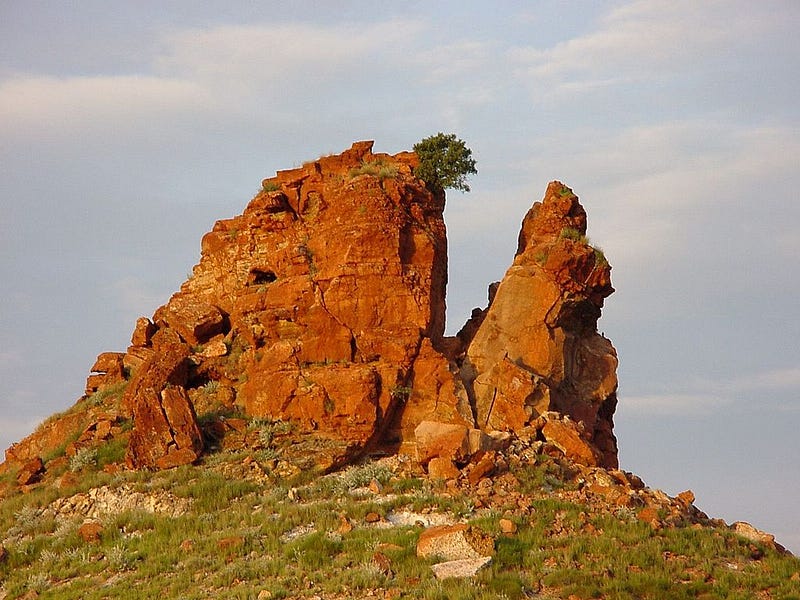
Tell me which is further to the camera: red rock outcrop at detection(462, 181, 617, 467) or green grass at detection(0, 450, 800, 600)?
red rock outcrop at detection(462, 181, 617, 467)

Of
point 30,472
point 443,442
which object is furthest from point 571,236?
point 30,472

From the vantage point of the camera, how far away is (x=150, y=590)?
75.3 feet

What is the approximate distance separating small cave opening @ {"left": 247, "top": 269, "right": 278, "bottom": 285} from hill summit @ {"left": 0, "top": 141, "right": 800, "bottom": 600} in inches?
4.1

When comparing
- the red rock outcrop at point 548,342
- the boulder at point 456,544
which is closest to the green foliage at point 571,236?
the red rock outcrop at point 548,342

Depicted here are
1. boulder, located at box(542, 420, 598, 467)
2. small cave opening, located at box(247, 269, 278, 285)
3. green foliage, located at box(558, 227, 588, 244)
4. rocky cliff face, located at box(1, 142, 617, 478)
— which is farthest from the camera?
small cave opening, located at box(247, 269, 278, 285)

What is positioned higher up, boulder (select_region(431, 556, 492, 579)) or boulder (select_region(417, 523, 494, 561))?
boulder (select_region(417, 523, 494, 561))

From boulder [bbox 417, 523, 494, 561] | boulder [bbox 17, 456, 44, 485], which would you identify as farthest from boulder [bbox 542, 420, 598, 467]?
boulder [bbox 17, 456, 44, 485]

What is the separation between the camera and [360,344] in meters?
31.5

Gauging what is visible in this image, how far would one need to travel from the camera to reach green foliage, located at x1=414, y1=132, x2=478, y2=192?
3522 centimetres

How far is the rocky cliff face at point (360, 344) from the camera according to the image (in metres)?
30.5

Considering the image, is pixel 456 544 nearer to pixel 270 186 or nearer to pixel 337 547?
pixel 337 547

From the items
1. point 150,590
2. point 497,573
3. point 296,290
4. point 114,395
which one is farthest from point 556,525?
point 114,395

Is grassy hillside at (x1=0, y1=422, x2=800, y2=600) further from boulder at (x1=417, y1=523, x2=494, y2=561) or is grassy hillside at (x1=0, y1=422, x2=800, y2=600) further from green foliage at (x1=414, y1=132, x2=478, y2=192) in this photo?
green foliage at (x1=414, y1=132, x2=478, y2=192)

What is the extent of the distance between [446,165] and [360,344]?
24.6 feet
